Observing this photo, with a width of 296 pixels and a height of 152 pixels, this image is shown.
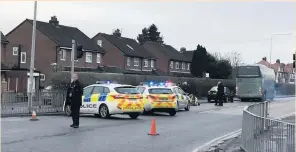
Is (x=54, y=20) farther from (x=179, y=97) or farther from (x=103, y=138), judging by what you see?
(x=103, y=138)

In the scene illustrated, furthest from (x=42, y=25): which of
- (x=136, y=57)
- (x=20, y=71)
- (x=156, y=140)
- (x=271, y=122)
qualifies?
(x=271, y=122)

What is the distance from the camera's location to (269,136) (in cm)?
814

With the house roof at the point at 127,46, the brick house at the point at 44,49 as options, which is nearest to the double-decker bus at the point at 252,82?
the brick house at the point at 44,49

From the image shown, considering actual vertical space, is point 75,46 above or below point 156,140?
above

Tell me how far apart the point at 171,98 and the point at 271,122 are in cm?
1468

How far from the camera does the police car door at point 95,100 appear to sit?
19688 mm

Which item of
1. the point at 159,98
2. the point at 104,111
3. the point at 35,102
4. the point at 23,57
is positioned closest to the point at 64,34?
the point at 23,57

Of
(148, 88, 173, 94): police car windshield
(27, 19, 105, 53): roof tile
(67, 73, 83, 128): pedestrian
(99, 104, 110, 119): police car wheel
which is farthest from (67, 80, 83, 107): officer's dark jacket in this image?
(27, 19, 105, 53): roof tile

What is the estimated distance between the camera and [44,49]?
168 ft

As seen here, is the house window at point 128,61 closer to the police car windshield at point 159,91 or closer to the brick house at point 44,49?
the brick house at point 44,49

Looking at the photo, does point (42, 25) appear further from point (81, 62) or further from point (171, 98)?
point (171, 98)

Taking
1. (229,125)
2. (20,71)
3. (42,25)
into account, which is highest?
(42,25)

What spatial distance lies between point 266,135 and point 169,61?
68.0 meters

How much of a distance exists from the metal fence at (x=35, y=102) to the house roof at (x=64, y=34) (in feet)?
93.0
